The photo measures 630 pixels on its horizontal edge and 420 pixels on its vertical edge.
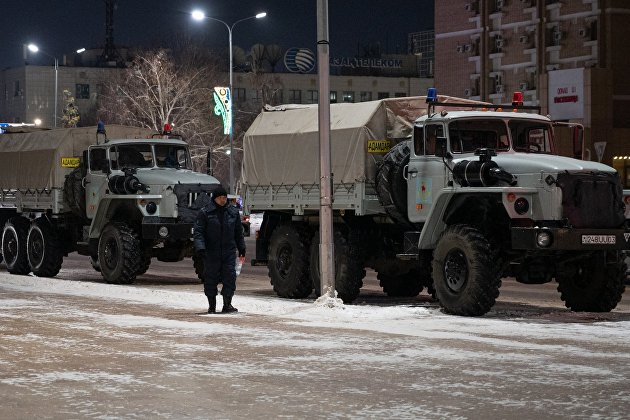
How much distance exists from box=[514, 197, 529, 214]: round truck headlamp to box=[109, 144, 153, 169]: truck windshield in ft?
36.5

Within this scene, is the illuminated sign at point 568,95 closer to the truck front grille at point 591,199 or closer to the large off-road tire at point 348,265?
the large off-road tire at point 348,265

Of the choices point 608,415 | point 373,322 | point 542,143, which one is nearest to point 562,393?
point 608,415

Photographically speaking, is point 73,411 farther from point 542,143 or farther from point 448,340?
point 542,143

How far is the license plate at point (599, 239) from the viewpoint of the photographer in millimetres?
17734

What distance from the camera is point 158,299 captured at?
21578mm

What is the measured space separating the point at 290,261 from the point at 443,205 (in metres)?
4.34

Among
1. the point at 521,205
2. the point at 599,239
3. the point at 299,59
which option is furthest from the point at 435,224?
the point at 299,59

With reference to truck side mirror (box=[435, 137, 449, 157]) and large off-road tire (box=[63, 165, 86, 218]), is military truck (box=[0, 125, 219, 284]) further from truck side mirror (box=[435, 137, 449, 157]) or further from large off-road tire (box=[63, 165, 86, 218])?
truck side mirror (box=[435, 137, 449, 157])

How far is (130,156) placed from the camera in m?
27.4

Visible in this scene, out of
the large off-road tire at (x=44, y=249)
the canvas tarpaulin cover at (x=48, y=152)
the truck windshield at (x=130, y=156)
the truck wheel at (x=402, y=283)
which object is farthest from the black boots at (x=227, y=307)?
the large off-road tire at (x=44, y=249)

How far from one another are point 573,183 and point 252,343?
5122 millimetres

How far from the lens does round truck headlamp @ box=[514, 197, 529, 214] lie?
1786 centimetres

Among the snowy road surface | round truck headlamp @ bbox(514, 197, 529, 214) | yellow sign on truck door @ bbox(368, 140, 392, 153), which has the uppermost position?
yellow sign on truck door @ bbox(368, 140, 392, 153)

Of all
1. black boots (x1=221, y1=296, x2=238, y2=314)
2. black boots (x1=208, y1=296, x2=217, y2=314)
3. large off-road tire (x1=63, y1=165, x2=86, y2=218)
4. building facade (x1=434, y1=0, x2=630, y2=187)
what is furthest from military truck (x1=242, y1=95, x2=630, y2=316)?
building facade (x1=434, y1=0, x2=630, y2=187)
